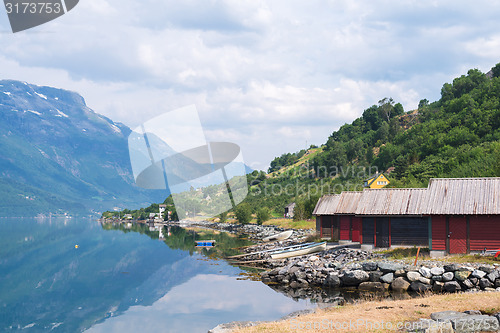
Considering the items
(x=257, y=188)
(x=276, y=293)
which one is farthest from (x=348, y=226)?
(x=257, y=188)

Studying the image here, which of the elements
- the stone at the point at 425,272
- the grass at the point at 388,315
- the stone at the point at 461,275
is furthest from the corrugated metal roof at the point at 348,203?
the grass at the point at 388,315

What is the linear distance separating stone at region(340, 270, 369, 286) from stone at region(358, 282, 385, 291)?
298mm

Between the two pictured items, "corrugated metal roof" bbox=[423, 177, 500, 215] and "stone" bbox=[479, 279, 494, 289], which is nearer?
"stone" bbox=[479, 279, 494, 289]

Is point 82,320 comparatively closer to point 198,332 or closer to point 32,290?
point 198,332

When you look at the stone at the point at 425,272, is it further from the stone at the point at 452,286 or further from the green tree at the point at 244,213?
the green tree at the point at 244,213

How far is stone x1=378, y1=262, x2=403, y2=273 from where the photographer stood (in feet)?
99.3

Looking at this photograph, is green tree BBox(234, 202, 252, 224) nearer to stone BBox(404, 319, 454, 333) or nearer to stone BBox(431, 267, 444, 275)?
stone BBox(431, 267, 444, 275)

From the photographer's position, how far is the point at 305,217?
9731 cm

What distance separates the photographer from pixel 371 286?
3038 centimetres

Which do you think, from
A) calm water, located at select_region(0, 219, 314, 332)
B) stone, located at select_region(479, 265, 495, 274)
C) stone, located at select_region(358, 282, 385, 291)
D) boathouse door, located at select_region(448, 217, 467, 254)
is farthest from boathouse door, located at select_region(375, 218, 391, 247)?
stone, located at select_region(479, 265, 495, 274)

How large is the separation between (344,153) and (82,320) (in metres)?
155

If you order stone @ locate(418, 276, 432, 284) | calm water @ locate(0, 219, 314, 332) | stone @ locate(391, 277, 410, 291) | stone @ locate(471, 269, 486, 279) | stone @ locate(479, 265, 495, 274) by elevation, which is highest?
stone @ locate(479, 265, 495, 274)

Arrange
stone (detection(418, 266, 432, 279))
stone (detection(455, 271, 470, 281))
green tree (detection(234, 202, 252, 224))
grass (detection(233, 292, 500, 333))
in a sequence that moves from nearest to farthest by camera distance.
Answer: grass (detection(233, 292, 500, 333))
stone (detection(455, 271, 470, 281))
stone (detection(418, 266, 432, 279))
green tree (detection(234, 202, 252, 224))

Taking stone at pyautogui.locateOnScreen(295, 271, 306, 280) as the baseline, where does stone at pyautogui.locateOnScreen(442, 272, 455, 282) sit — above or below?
above
